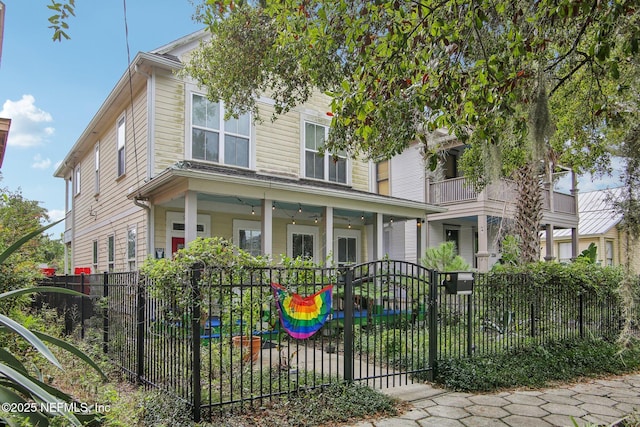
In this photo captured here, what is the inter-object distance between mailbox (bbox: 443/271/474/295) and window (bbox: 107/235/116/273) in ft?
32.5

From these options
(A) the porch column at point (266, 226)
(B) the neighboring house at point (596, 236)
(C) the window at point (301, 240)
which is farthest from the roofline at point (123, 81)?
(B) the neighboring house at point (596, 236)

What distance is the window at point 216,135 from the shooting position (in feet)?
35.1

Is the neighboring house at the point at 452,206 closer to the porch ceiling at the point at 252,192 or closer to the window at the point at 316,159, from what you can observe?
the porch ceiling at the point at 252,192

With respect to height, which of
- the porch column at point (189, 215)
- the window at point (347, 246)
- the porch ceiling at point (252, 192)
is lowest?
the window at point (347, 246)

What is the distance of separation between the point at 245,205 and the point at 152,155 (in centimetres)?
264

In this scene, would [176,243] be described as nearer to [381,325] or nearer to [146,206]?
[146,206]

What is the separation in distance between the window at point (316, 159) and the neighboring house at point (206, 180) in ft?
0.11

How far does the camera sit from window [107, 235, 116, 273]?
12.1m

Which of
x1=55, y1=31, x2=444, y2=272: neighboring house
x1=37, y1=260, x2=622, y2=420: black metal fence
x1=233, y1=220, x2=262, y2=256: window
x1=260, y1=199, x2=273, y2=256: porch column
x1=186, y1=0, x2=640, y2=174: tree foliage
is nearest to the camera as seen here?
x1=186, y1=0, x2=640, y2=174: tree foliage

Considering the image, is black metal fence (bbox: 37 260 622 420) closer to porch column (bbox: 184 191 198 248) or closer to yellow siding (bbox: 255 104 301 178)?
porch column (bbox: 184 191 198 248)

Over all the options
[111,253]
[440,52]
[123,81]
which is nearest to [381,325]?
[440,52]

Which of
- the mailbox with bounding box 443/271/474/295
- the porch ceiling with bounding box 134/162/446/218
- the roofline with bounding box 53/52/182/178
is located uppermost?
the roofline with bounding box 53/52/182/178

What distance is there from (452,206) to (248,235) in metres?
7.62

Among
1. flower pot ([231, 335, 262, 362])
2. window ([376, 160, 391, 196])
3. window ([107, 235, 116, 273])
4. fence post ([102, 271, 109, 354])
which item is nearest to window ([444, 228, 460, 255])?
window ([376, 160, 391, 196])
